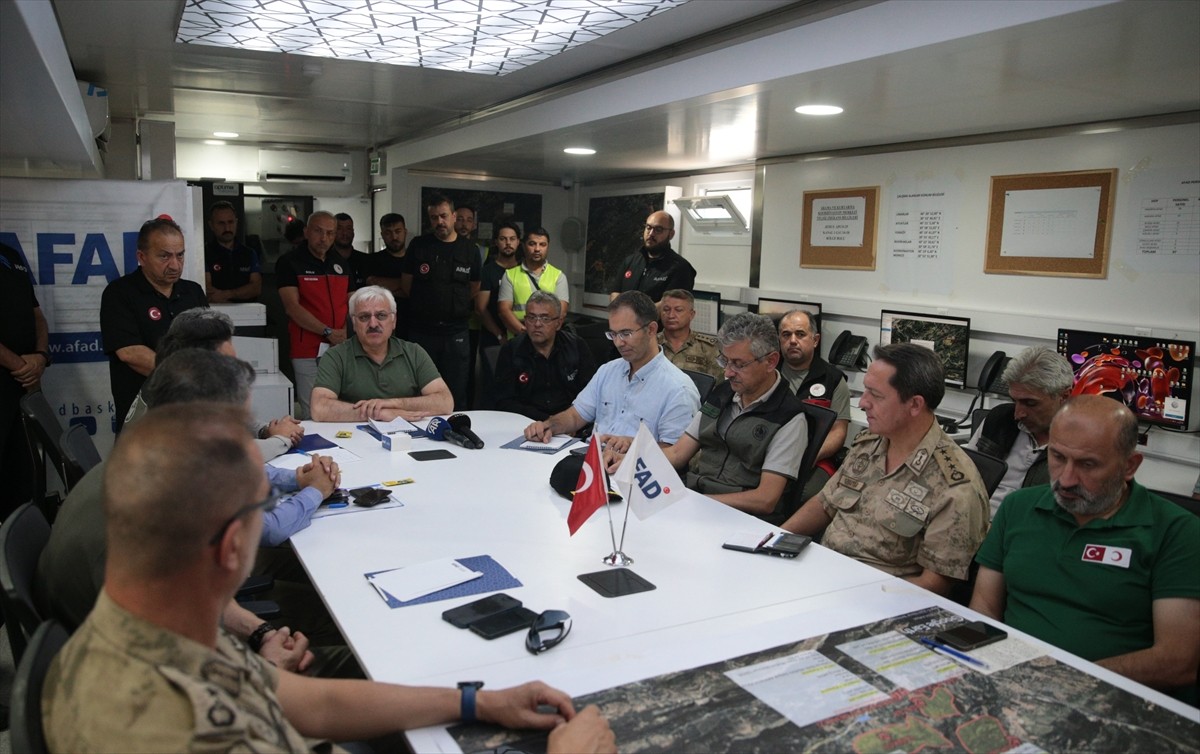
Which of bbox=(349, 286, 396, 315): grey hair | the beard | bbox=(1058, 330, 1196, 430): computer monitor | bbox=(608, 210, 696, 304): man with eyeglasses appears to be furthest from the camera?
bbox=(608, 210, 696, 304): man with eyeglasses

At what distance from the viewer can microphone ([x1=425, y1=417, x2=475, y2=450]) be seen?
3561 millimetres

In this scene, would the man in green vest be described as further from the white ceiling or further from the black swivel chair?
the black swivel chair

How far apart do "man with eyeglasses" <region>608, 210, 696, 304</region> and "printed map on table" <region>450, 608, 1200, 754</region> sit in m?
4.47

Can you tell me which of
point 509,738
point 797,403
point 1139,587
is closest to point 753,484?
point 797,403

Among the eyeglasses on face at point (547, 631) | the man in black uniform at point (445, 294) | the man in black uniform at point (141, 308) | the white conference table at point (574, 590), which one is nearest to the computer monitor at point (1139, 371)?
the white conference table at point (574, 590)

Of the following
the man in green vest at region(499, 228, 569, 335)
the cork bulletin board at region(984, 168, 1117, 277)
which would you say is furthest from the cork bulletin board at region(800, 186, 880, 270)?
the man in green vest at region(499, 228, 569, 335)

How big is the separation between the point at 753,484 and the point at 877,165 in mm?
3244

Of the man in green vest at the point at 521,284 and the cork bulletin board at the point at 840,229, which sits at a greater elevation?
the cork bulletin board at the point at 840,229

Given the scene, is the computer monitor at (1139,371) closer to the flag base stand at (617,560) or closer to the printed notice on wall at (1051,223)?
the printed notice on wall at (1051,223)

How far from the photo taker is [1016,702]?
62.1 inches

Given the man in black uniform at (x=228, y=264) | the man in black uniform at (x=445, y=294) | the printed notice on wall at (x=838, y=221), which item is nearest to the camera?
the printed notice on wall at (x=838, y=221)

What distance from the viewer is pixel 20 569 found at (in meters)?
1.62

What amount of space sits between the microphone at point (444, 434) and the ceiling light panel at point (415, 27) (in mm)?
1716

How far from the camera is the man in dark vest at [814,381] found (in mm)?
4078
